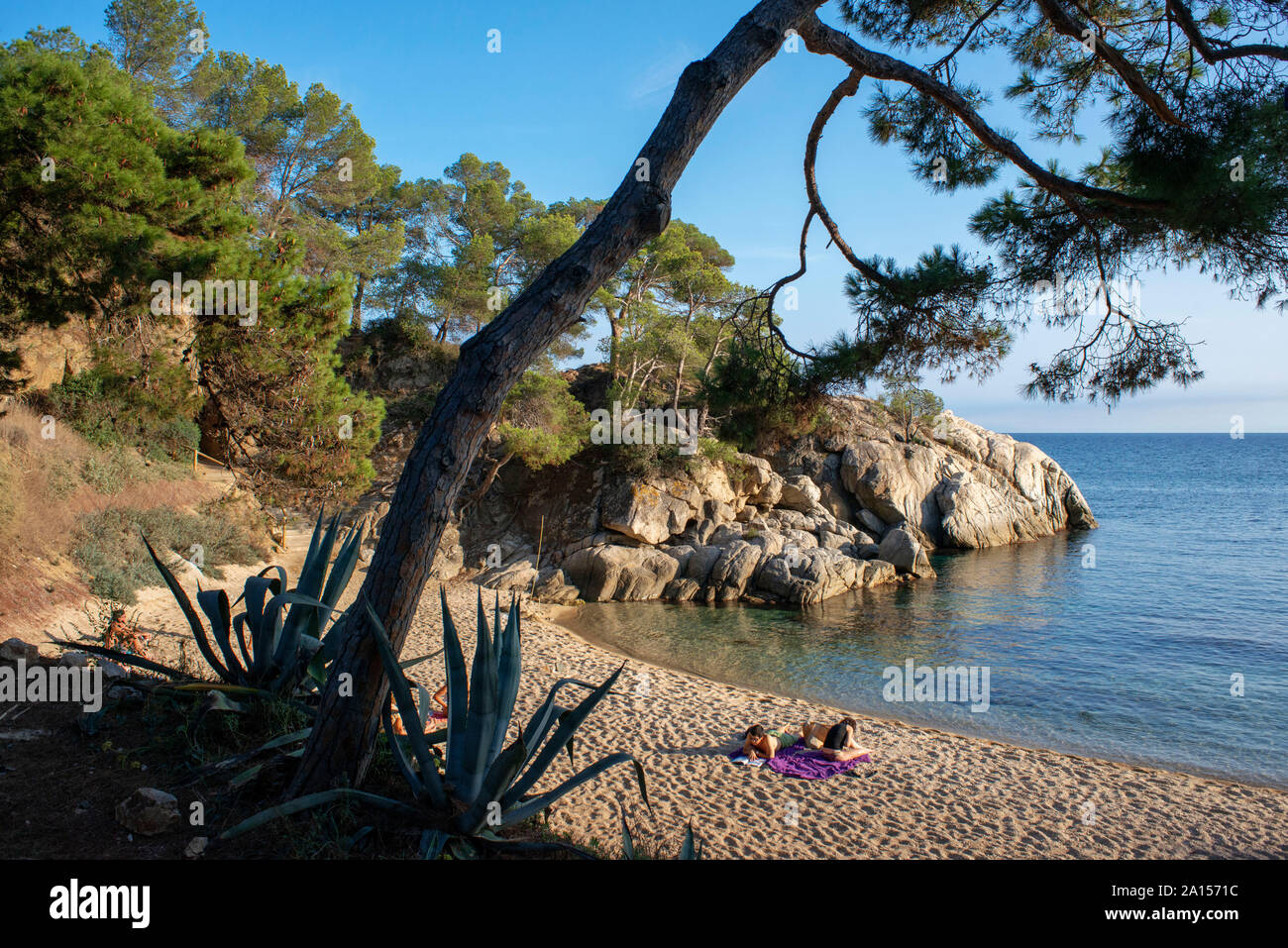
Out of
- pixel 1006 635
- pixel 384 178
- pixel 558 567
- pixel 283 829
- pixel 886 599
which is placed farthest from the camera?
pixel 384 178

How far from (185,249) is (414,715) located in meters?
10.8

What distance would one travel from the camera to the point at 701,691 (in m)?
11.0

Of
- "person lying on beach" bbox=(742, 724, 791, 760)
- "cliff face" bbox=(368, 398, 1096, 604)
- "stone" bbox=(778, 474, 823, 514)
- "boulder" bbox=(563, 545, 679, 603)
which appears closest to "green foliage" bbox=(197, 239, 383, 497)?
"cliff face" bbox=(368, 398, 1096, 604)

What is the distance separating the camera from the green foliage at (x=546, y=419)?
22156 millimetres

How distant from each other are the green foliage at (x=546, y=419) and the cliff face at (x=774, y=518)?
159cm

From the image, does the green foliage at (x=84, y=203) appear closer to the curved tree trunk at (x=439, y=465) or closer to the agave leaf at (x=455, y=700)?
the curved tree trunk at (x=439, y=465)

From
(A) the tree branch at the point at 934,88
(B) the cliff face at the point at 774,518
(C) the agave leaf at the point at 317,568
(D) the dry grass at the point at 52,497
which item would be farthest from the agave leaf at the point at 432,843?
(B) the cliff face at the point at 774,518

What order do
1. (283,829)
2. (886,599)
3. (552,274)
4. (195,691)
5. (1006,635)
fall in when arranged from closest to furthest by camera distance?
(283,829), (552,274), (195,691), (1006,635), (886,599)

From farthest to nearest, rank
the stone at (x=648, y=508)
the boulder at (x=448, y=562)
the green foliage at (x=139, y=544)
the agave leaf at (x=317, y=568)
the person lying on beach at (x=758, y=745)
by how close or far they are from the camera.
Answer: the stone at (x=648, y=508) → the boulder at (x=448, y=562) → the green foliage at (x=139, y=544) → the person lying on beach at (x=758, y=745) → the agave leaf at (x=317, y=568)

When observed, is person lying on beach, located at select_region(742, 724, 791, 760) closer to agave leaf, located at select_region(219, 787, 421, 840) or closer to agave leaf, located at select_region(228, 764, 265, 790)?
agave leaf, located at select_region(219, 787, 421, 840)

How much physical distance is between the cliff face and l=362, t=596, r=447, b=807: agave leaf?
12.3 meters

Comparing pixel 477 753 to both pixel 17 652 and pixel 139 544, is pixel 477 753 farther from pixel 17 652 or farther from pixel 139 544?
pixel 139 544
